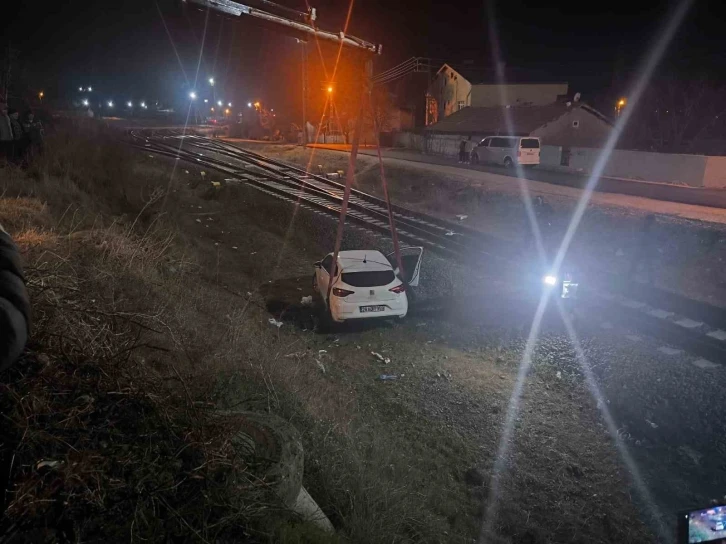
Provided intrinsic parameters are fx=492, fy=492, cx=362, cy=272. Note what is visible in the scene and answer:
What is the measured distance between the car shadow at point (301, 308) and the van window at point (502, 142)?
2114 centimetres

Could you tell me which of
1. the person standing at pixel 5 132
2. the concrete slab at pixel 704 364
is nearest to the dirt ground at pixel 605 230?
the concrete slab at pixel 704 364

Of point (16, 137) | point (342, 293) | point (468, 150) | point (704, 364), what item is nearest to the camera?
point (704, 364)

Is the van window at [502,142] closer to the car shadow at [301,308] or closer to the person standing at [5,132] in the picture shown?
the car shadow at [301,308]

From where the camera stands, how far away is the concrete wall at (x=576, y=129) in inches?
1326

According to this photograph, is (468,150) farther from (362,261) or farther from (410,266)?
(362,261)

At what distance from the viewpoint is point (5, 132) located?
14.1m

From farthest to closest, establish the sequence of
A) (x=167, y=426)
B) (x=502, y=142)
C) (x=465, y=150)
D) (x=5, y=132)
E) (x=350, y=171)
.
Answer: (x=465, y=150)
(x=502, y=142)
(x=5, y=132)
(x=350, y=171)
(x=167, y=426)

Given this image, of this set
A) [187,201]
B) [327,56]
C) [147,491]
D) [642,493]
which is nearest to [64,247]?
[147,491]

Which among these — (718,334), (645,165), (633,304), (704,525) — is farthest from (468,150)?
(704,525)

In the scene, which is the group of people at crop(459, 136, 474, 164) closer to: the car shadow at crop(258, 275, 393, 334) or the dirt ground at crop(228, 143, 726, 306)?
the dirt ground at crop(228, 143, 726, 306)

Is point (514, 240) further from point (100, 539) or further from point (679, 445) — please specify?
point (100, 539)

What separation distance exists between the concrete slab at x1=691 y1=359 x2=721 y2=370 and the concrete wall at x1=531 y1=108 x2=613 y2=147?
91.7 feet

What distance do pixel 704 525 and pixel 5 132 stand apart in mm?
17529

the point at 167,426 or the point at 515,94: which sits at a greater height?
the point at 515,94
